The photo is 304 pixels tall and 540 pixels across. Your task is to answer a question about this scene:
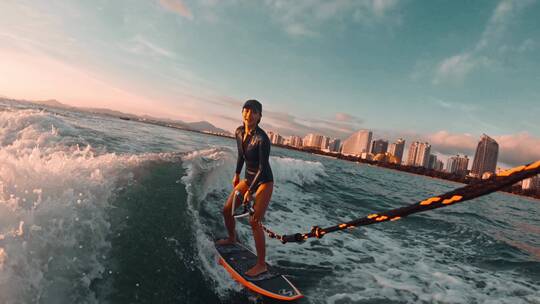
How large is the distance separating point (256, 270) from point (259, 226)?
0.77 meters

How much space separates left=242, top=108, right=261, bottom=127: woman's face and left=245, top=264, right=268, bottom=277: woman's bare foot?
254 cm

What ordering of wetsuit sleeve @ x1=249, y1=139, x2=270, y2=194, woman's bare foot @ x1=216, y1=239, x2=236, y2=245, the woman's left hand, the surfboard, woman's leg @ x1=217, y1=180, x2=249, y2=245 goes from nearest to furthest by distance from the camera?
1. the surfboard
2. wetsuit sleeve @ x1=249, y1=139, x2=270, y2=194
3. the woman's left hand
4. woman's leg @ x1=217, y1=180, x2=249, y2=245
5. woman's bare foot @ x1=216, y1=239, x2=236, y2=245

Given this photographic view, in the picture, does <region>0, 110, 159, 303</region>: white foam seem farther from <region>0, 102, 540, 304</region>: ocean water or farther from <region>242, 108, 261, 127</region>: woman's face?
<region>242, 108, 261, 127</region>: woman's face

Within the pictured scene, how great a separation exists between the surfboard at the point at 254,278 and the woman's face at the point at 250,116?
8.36 ft

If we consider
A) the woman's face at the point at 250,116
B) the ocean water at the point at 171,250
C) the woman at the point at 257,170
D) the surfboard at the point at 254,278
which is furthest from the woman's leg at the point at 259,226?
the woman's face at the point at 250,116

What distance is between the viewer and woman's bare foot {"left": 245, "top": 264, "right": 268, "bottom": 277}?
4.92 meters

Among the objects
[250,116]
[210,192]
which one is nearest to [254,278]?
[250,116]

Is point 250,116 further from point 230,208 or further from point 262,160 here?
point 230,208

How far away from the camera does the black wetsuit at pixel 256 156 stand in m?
5.15

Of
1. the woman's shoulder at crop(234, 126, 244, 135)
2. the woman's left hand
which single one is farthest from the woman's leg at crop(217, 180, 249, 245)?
the woman's shoulder at crop(234, 126, 244, 135)

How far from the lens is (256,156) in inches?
209

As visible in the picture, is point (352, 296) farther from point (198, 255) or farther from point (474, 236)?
→ point (474, 236)

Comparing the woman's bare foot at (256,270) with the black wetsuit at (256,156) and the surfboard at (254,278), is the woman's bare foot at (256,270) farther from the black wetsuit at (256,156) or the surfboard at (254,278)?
the black wetsuit at (256,156)

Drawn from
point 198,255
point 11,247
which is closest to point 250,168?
point 198,255
